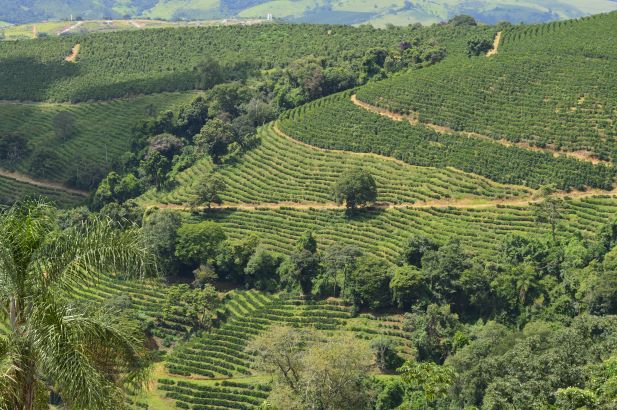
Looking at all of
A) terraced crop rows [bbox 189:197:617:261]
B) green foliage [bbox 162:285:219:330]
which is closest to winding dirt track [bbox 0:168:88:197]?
terraced crop rows [bbox 189:197:617:261]

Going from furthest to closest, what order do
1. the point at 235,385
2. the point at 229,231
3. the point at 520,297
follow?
the point at 229,231, the point at 520,297, the point at 235,385

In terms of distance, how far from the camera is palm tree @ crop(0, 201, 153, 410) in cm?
1343

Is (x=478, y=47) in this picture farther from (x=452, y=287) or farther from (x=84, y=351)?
(x=84, y=351)

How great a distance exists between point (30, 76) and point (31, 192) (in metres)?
37.7

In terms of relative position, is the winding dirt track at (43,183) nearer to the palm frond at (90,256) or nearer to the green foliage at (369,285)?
the green foliage at (369,285)

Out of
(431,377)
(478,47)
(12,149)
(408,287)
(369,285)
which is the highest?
(478,47)

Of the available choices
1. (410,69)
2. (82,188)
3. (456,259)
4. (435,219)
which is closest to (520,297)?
(456,259)

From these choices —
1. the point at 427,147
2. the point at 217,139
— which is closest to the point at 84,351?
the point at 427,147

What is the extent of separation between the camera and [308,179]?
80062 mm

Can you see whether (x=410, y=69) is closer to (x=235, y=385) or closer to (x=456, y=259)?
(x=456, y=259)

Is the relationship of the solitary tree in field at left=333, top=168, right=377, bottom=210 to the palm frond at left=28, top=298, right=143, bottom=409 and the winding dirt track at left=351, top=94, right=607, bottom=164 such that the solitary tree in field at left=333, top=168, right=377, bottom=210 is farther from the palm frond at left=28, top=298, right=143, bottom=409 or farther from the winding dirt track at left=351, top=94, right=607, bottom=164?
the palm frond at left=28, top=298, right=143, bottom=409

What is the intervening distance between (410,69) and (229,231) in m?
42.1

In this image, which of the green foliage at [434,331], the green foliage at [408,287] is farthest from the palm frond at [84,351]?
the green foliage at [408,287]

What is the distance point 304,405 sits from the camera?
133ft
